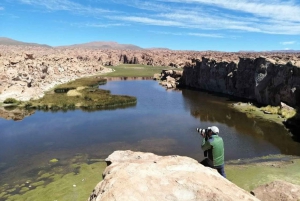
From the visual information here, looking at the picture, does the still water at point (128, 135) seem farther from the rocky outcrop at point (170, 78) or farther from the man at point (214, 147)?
the rocky outcrop at point (170, 78)

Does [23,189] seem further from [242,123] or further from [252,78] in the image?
[252,78]

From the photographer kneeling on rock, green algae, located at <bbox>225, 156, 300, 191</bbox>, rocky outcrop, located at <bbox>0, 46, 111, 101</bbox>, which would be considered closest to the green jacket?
the photographer kneeling on rock

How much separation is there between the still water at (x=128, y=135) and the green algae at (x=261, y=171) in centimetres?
268

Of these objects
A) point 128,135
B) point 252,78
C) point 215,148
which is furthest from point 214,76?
point 215,148

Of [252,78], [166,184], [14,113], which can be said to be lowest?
[14,113]

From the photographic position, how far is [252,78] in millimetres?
Result: 62281

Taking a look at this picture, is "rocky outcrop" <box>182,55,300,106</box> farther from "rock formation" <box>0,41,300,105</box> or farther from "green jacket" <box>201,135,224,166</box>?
"green jacket" <box>201,135,224,166</box>

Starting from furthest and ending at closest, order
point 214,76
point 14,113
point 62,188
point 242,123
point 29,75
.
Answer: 1. point 214,76
2. point 29,75
3. point 14,113
4. point 242,123
5. point 62,188

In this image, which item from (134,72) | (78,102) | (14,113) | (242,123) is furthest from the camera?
(134,72)

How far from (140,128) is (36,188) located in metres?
19.3

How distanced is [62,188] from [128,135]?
1572cm

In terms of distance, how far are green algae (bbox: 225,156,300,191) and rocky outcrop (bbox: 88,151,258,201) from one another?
11.4 meters

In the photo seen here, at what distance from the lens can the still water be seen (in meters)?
28.3

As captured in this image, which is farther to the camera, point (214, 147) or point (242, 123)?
point (242, 123)
